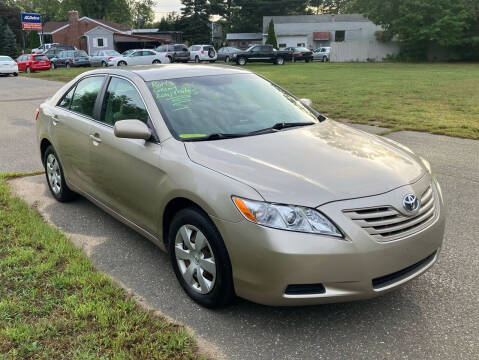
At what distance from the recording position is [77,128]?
465 cm

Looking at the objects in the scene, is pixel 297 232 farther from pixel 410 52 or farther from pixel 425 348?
pixel 410 52

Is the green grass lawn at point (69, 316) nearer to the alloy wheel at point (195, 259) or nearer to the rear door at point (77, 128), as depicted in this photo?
the alloy wheel at point (195, 259)

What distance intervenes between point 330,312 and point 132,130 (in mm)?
1971

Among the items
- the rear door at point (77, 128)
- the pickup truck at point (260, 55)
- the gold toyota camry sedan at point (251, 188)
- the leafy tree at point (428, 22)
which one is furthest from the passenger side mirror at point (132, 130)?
the leafy tree at point (428, 22)

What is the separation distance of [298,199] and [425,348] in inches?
46.6

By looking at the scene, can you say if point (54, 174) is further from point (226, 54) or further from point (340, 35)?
point (340, 35)

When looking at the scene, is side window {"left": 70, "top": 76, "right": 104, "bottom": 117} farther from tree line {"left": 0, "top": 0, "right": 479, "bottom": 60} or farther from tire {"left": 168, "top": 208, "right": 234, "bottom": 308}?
tree line {"left": 0, "top": 0, "right": 479, "bottom": 60}

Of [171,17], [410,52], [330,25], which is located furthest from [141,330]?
[171,17]

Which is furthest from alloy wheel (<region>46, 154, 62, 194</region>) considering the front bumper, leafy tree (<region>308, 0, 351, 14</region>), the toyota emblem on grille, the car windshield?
leafy tree (<region>308, 0, 351, 14</region>)

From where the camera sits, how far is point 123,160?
12.6 feet

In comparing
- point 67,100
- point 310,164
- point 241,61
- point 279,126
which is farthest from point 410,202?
point 241,61

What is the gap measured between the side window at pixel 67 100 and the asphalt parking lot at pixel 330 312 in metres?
1.27

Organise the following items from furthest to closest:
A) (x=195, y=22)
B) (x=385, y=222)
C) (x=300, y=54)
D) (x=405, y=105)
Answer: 1. (x=195, y=22)
2. (x=300, y=54)
3. (x=405, y=105)
4. (x=385, y=222)

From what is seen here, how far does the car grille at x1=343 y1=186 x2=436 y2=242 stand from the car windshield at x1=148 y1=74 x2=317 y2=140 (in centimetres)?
133
